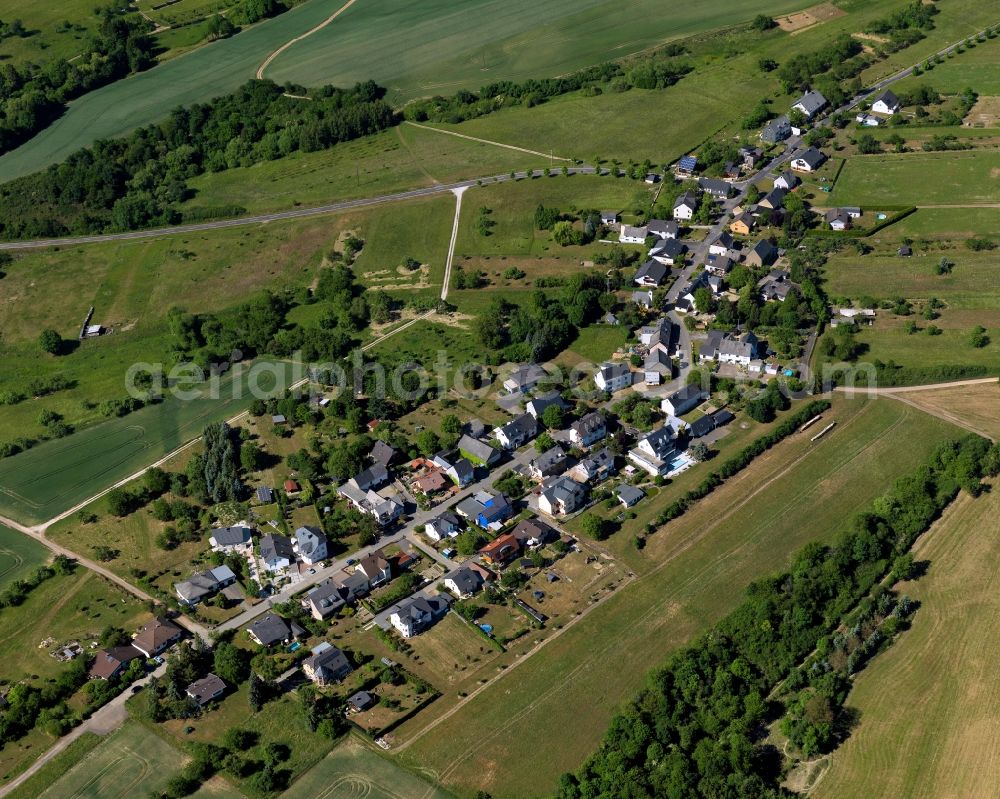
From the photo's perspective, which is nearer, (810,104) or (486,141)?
(810,104)

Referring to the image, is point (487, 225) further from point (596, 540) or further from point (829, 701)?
point (829, 701)

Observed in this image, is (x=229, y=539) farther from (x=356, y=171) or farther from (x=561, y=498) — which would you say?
(x=356, y=171)

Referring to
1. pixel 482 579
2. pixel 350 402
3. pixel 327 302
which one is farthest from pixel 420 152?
pixel 482 579

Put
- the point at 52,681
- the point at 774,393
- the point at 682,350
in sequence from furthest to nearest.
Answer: the point at 682,350 < the point at 774,393 < the point at 52,681

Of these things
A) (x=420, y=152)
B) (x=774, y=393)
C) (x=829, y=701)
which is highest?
(x=420, y=152)

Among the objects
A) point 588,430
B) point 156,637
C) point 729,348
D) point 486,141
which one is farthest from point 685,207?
point 156,637

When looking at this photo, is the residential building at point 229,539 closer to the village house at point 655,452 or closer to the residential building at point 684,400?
the village house at point 655,452

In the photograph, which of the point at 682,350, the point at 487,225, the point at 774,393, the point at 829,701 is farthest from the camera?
the point at 487,225

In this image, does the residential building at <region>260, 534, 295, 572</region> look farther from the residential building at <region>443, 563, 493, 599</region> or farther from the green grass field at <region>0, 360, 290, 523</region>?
the green grass field at <region>0, 360, 290, 523</region>
